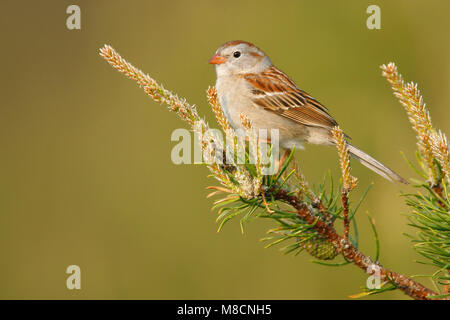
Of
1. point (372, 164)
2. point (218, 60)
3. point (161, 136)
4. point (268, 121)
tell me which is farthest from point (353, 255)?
point (161, 136)

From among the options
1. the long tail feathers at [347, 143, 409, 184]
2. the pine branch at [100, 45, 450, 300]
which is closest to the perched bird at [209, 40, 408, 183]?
the long tail feathers at [347, 143, 409, 184]

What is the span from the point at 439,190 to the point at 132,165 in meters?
2.59

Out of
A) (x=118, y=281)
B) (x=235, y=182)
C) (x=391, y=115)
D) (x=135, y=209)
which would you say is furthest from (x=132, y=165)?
(x=235, y=182)

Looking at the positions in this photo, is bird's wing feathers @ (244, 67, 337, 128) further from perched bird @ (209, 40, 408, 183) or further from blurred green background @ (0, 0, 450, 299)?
blurred green background @ (0, 0, 450, 299)

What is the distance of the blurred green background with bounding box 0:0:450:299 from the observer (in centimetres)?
329

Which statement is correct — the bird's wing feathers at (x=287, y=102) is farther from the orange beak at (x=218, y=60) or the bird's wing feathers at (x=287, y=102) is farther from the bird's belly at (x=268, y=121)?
the orange beak at (x=218, y=60)

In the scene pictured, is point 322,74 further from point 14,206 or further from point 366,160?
point 14,206

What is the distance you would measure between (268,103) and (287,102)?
0.13 m

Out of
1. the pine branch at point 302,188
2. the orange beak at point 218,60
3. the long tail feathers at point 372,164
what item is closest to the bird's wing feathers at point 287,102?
the orange beak at point 218,60

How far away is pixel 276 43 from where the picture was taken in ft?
12.1

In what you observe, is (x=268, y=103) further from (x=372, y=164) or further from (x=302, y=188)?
(x=302, y=188)

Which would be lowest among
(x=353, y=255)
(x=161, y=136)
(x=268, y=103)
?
(x=353, y=255)

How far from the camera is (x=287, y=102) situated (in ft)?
9.90

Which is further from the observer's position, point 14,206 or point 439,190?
point 14,206
